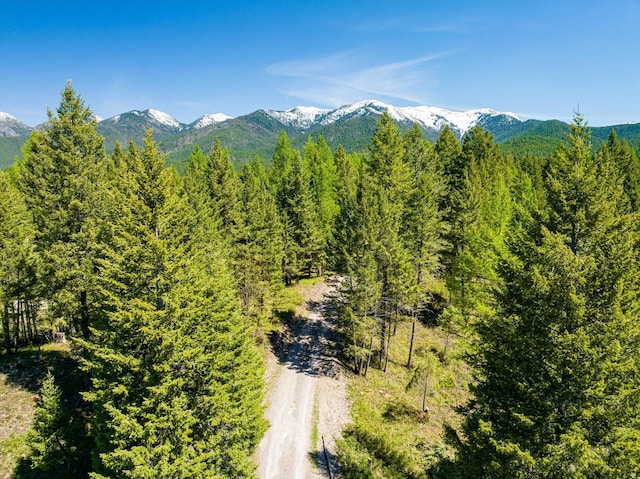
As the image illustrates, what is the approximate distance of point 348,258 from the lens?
27.4 metres

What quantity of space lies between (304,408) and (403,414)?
700cm

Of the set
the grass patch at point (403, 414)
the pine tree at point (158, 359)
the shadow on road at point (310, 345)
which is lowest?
the grass patch at point (403, 414)

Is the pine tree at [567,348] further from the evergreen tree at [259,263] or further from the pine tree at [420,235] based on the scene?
the evergreen tree at [259,263]

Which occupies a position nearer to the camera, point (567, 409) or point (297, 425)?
point (567, 409)

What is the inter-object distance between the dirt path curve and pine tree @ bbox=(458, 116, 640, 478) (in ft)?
34.4

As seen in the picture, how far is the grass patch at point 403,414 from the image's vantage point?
20.8m

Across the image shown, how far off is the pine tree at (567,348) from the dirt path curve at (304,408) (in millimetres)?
10492

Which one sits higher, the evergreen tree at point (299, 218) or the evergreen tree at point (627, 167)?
the evergreen tree at point (627, 167)

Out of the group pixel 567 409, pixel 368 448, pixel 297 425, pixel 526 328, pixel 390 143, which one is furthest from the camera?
pixel 390 143

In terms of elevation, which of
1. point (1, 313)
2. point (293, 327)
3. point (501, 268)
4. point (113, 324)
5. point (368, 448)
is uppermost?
point (501, 268)

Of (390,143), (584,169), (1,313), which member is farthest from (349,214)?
(1,313)

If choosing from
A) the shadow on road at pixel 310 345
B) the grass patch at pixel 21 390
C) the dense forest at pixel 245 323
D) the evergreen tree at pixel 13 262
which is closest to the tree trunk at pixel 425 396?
the dense forest at pixel 245 323

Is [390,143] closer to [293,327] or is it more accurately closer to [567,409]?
[293,327]

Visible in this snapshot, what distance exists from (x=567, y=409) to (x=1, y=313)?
3375 cm
